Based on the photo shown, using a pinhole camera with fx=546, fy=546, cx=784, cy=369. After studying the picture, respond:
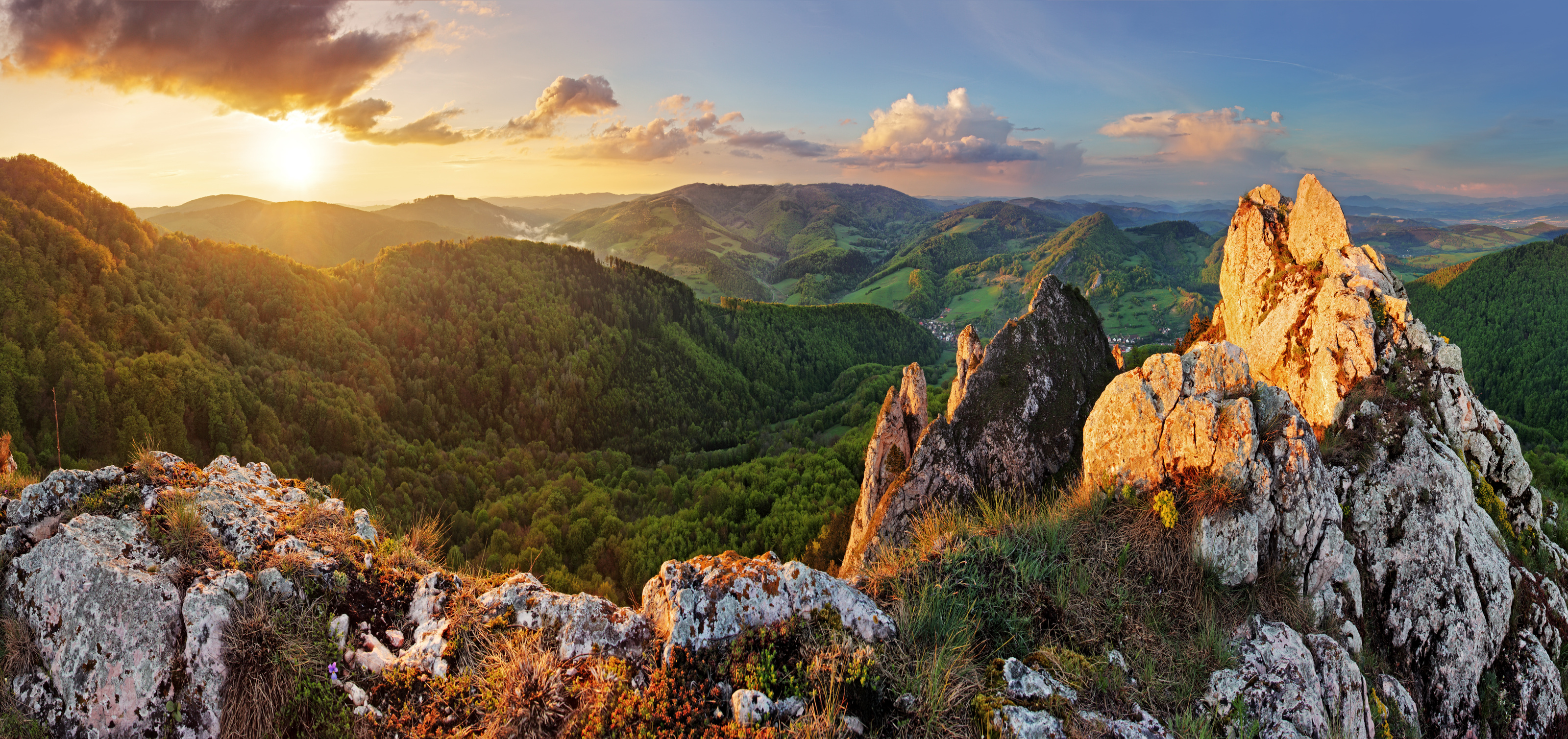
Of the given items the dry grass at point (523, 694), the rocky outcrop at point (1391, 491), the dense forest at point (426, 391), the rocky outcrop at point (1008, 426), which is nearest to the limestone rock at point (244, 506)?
the dry grass at point (523, 694)

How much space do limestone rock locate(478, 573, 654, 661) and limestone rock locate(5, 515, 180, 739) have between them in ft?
10.3

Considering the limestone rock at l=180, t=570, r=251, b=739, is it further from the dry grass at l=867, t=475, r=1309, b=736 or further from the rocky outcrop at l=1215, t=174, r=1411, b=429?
the rocky outcrop at l=1215, t=174, r=1411, b=429

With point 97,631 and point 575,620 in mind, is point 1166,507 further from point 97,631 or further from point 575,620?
point 97,631

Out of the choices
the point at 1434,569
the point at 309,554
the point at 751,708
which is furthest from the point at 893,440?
the point at 309,554

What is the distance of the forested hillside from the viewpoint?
97.0 m

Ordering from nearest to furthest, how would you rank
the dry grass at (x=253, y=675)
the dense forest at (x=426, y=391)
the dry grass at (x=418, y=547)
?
the dry grass at (x=253, y=675)
the dry grass at (x=418, y=547)
the dense forest at (x=426, y=391)

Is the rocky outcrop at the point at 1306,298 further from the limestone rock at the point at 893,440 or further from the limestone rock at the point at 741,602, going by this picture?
the limestone rock at the point at 741,602

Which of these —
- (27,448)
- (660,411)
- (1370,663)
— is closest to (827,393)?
(660,411)

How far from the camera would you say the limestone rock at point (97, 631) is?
571cm

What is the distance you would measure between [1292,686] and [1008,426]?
40.3 feet

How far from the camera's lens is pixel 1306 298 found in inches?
716

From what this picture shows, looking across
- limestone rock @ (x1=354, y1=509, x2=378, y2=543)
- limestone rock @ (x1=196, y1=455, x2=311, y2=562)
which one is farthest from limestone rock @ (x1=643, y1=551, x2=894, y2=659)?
limestone rock @ (x1=196, y1=455, x2=311, y2=562)

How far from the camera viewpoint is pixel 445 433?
258ft

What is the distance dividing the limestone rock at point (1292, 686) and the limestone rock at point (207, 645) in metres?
11.3
